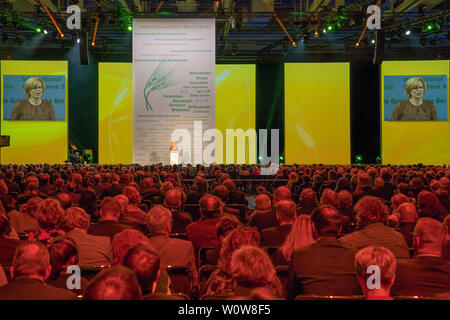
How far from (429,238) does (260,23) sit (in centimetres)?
1773

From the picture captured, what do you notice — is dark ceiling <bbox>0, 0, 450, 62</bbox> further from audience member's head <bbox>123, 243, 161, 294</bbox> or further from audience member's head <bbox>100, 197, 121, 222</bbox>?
audience member's head <bbox>123, 243, 161, 294</bbox>

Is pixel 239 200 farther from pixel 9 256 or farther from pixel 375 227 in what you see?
pixel 9 256

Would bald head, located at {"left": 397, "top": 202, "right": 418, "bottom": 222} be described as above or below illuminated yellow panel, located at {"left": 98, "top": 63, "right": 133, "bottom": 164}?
below

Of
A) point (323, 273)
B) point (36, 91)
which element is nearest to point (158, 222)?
point (323, 273)

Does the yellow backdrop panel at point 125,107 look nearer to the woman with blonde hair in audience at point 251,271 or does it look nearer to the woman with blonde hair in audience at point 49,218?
the woman with blonde hair in audience at point 49,218

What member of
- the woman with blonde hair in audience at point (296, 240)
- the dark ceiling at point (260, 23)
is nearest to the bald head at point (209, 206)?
the woman with blonde hair in audience at point (296, 240)

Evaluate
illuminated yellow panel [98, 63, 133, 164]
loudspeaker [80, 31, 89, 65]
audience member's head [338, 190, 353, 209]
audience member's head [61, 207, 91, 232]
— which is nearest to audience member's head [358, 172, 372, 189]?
audience member's head [338, 190, 353, 209]

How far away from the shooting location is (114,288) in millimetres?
1756

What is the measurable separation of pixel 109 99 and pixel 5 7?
7.30m

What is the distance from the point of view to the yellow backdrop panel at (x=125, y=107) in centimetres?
2150

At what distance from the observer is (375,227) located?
150 inches

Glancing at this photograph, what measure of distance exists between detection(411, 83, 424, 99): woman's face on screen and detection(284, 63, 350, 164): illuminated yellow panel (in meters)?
2.86

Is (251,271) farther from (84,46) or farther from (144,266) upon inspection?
(84,46)

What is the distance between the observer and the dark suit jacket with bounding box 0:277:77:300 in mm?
2109
